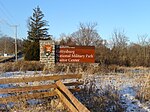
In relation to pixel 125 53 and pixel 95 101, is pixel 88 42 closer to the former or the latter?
pixel 125 53

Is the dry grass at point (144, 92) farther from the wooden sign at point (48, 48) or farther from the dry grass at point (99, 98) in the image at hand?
the wooden sign at point (48, 48)

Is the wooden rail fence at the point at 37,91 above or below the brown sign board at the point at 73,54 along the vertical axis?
below

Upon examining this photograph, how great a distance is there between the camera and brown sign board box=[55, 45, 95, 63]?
2842 centimetres

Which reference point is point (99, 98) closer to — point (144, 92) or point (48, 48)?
point (144, 92)

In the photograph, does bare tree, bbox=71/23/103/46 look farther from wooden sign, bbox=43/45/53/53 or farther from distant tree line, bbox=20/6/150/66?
wooden sign, bbox=43/45/53/53

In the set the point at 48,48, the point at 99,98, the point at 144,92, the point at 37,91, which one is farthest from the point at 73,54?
the point at 99,98

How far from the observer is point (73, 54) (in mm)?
28688

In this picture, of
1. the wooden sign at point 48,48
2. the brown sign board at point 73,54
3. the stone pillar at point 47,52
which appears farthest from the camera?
the wooden sign at point 48,48

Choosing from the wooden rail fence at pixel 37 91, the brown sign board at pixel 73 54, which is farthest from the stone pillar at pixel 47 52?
the wooden rail fence at pixel 37 91

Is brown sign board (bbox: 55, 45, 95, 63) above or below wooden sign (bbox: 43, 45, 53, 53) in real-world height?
below

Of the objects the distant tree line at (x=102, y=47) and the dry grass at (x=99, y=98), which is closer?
the dry grass at (x=99, y=98)

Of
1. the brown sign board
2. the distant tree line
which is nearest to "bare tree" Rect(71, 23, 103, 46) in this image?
the distant tree line

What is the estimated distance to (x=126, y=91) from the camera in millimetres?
12914

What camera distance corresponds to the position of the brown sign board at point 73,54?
2842 cm
